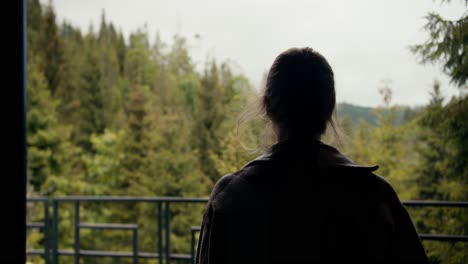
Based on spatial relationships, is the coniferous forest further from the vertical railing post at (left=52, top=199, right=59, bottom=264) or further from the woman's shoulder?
the woman's shoulder

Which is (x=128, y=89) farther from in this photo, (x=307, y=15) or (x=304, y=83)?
(x=304, y=83)

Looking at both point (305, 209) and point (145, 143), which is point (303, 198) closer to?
point (305, 209)

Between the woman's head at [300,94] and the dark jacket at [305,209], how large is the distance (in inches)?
1.5

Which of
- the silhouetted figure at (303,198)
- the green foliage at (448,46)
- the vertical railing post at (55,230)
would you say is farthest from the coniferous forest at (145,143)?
the silhouetted figure at (303,198)

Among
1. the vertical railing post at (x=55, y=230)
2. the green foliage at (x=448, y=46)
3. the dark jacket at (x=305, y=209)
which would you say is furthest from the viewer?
the green foliage at (x=448, y=46)

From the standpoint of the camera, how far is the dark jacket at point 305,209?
38.8 inches

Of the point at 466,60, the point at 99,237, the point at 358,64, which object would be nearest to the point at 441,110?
the point at 466,60

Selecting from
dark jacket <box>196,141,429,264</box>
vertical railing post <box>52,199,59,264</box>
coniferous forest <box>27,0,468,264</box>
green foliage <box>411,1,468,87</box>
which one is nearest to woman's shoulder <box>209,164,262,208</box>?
dark jacket <box>196,141,429,264</box>

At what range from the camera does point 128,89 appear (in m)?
26.6

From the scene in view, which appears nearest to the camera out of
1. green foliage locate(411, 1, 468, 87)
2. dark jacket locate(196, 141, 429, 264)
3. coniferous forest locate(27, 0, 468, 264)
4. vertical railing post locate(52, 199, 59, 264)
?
dark jacket locate(196, 141, 429, 264)

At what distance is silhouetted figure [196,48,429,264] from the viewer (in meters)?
0.99

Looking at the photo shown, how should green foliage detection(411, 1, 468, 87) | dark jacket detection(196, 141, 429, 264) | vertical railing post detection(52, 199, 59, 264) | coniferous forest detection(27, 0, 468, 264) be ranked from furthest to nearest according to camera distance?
1. coniferous forest detection(27, 0, 468, 264)
2. green foliage detection(411, 1, 468, 87)
3. vertical railing post detection(52, 199, 59, 264)
4. dark jacket detection(196, 141, 429, 264)

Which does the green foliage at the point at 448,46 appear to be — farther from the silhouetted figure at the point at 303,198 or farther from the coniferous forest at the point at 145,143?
the silhouetted figure at the point at 303,198

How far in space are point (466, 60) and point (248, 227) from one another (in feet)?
28.4
